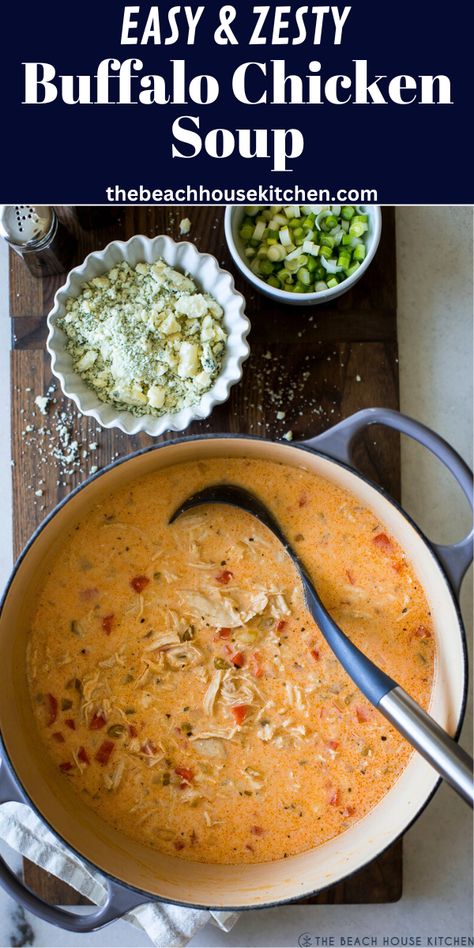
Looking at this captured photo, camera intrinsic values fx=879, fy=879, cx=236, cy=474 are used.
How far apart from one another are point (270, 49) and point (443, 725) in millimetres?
1361

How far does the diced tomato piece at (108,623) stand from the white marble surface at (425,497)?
0.31 m

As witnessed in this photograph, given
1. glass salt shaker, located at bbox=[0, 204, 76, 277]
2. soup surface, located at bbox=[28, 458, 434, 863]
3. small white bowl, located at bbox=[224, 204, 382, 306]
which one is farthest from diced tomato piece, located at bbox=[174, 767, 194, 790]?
glass salt shaker, located at bbox=[0, 204, 76, 277]

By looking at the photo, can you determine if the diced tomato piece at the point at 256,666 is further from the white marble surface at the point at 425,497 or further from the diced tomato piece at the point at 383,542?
the white marble surface at the point at 425,497

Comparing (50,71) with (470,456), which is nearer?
(50,71)

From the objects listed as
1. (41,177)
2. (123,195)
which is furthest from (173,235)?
(41,177)

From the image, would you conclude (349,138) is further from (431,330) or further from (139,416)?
(139,416)

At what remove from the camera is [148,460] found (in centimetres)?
168

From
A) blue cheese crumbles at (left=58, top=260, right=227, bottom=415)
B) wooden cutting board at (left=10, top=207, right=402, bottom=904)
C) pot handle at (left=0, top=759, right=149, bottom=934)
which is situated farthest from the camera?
wooden cutting board at (left=10, top=207, right=402, bottom=904)

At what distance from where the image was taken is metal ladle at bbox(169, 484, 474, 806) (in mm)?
1404

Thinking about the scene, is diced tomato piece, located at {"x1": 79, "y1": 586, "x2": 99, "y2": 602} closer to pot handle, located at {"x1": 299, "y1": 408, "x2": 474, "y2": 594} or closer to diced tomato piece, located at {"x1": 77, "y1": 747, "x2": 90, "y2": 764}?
diced tomato piece, located at {"x1": 77, "y1": 747, "x2": 90, "y2": 764}

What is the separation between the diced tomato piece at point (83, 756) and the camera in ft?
5.79

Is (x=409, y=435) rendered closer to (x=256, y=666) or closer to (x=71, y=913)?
(x=256, y=666)

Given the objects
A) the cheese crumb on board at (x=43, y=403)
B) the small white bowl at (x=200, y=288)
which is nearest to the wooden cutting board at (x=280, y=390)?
the cheese crumb on board at (x=43, y=403)

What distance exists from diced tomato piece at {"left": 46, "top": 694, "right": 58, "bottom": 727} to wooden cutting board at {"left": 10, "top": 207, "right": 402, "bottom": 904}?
1.05ft
